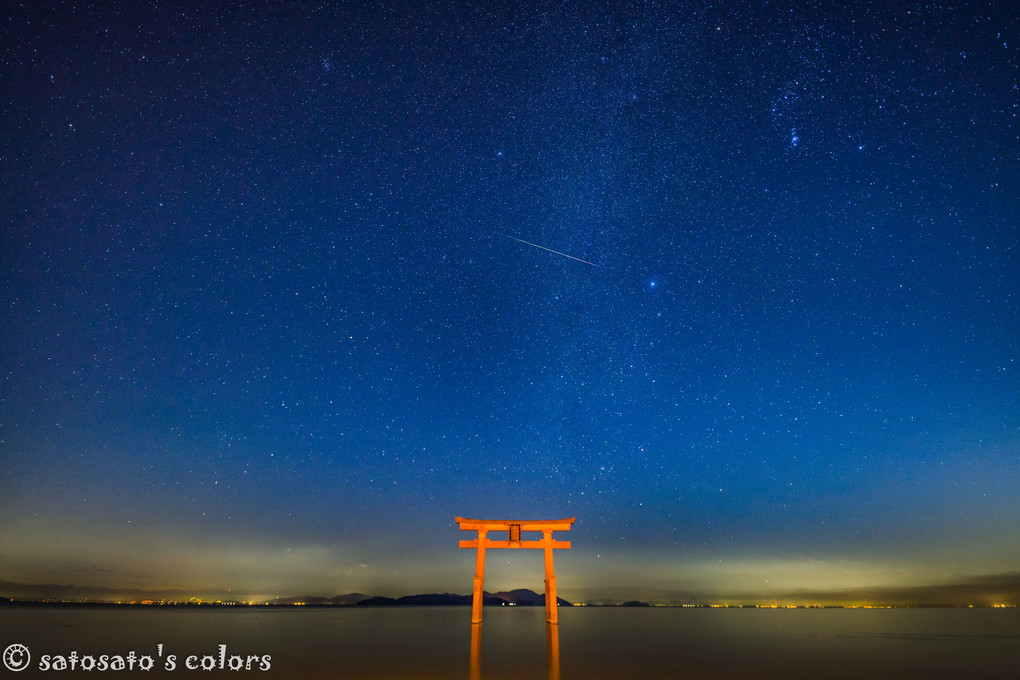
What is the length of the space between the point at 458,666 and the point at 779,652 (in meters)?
14.5

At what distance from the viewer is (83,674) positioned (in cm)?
1598

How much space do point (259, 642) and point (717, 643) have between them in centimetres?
2257

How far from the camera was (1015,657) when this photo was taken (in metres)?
24.1

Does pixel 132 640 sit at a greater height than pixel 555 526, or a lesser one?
lesser

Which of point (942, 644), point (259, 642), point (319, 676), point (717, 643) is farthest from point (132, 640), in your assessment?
point (942, 644)

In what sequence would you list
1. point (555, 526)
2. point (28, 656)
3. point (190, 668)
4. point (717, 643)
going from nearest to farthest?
point (190, 668) < point (28, 656) < point (555, 526) < point (717, 643)

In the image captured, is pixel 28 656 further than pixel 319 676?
Yes

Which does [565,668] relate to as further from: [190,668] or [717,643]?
[717,643]

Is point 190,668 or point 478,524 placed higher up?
point 478,524

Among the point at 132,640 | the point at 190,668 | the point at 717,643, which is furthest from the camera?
the point at 717,643

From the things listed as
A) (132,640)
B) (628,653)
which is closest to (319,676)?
(628,653)

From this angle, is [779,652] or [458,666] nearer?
[458,666]

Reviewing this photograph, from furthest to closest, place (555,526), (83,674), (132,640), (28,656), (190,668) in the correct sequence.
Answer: (132,640) < (555,526) < (28,656) < (190,668) < (83,674)

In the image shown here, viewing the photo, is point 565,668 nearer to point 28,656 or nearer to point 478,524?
point 478,524
